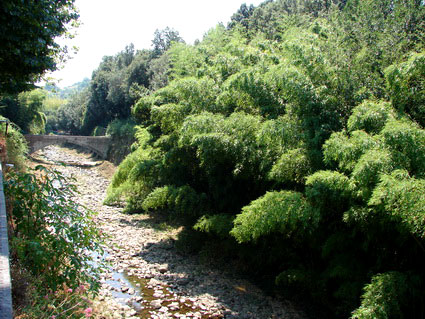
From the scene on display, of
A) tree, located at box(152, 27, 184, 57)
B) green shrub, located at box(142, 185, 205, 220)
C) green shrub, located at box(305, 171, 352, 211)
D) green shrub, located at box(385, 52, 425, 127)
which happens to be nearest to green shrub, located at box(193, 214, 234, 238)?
green shrub, located at box(142, 185, 205, 220)

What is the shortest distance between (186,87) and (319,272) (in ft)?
15.7

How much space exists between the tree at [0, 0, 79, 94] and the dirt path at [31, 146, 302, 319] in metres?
3.29

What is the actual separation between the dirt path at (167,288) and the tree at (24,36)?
329 centimetres

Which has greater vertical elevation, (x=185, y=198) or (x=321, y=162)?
(x=321, y=162)

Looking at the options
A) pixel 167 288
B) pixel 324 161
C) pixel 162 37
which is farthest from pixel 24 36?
pixel 162 37

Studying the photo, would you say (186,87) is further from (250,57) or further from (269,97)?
(269,97)

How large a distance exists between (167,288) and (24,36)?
225 inches

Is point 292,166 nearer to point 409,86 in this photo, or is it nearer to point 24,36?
point 409,86

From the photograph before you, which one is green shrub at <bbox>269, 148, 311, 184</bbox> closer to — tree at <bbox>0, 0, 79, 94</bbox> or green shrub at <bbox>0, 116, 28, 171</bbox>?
tree at <bbox>0, 0, 79, 94</bbox>

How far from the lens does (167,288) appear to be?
7.04m

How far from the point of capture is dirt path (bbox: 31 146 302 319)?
19.9 feet

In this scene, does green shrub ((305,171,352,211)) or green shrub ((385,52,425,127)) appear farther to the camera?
green shrub ((385,52,425,127))

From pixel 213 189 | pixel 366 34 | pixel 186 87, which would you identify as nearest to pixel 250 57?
pixel 186 87

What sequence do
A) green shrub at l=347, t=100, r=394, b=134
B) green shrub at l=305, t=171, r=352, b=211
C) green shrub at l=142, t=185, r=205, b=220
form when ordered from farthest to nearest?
green shrub at l=142, t=185, r=205, b=220 < green shrub at l=347, t=100, r=394, b=134 < green shrub at l=305, t=171, r=352, b=211
